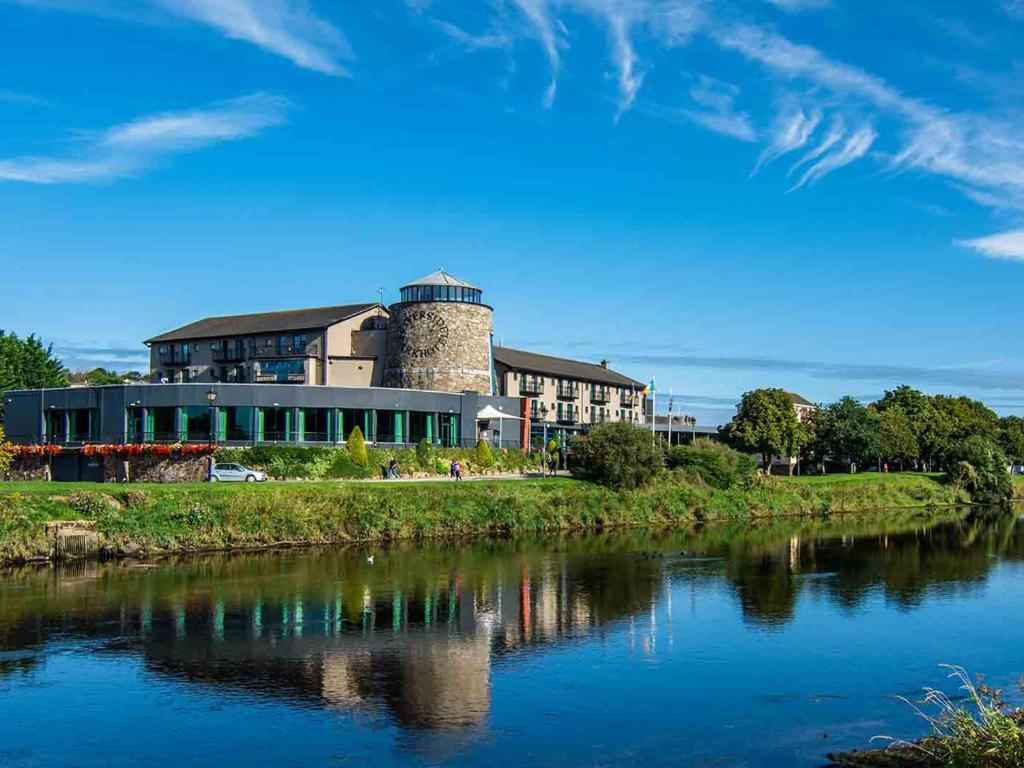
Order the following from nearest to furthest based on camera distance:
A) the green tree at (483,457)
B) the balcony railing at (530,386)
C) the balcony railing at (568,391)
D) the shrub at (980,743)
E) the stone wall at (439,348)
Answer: the shrub at (980,743) → the green tree at (483,457) → the stone wall at (439,348) → the balcony railing at (530,386) → the balcony railing at (568,391)

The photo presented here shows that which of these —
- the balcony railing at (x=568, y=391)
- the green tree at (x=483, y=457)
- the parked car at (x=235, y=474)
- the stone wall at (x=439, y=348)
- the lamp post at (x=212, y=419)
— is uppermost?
the stone wall at (x=439, y=348)

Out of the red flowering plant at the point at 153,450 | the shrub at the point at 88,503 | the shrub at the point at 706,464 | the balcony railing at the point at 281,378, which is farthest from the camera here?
the balcony railing at the point at 281,378

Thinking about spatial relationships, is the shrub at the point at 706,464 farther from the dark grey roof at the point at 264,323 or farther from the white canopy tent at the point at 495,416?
the dark grey roof at the point at 264,323

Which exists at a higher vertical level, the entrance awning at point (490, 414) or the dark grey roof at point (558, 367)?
the dark grey roof at point (558, 367)

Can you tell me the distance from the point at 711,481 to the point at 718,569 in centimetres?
2660

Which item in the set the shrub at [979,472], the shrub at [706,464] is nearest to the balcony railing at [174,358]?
the shrub at [706,464]

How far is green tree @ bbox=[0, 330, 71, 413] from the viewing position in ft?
272

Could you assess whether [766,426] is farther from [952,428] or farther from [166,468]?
[166,468]

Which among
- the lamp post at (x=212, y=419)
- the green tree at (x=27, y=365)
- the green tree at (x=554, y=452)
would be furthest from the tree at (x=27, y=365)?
the green tree at (x=554, y=452)

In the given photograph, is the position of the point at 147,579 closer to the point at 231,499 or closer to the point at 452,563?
the point at 231,499

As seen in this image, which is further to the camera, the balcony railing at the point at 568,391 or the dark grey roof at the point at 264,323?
the balcony railing at the point at 568,391

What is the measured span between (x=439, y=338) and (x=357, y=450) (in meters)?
21.6

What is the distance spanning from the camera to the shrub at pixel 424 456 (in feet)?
199

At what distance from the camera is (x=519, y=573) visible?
117 ft
